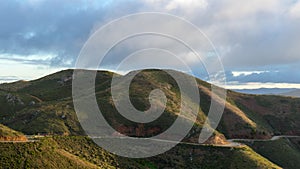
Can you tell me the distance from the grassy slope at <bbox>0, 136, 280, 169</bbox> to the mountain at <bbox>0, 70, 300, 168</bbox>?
0.24 m

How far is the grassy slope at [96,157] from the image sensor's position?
78.6 metres

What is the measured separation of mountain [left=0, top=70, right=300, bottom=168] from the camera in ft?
332

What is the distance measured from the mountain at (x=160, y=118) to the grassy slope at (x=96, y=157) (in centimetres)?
24

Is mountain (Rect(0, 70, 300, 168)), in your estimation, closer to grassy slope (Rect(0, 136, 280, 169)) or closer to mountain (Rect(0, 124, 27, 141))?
grassy slope (Rect(0, 136, 280, 169))

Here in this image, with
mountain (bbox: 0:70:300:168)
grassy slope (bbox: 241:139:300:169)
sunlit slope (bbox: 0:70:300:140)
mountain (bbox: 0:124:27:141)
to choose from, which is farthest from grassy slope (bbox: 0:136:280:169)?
grassy slope (bbox: 241:139:300:169)

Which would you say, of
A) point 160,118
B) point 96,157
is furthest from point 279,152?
point 96,157

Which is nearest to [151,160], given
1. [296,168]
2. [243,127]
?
[296,168]

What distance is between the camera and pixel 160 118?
127 meters

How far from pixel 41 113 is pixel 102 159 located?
1421 inches

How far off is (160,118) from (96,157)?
38.4 metres

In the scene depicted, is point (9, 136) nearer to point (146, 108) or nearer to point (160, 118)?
point (160, 118)

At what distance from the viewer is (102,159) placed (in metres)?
91.9

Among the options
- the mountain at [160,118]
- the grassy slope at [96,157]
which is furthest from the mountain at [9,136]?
the mountain at [160,118]

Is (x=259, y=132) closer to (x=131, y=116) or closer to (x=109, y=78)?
(x=131, y=116)
